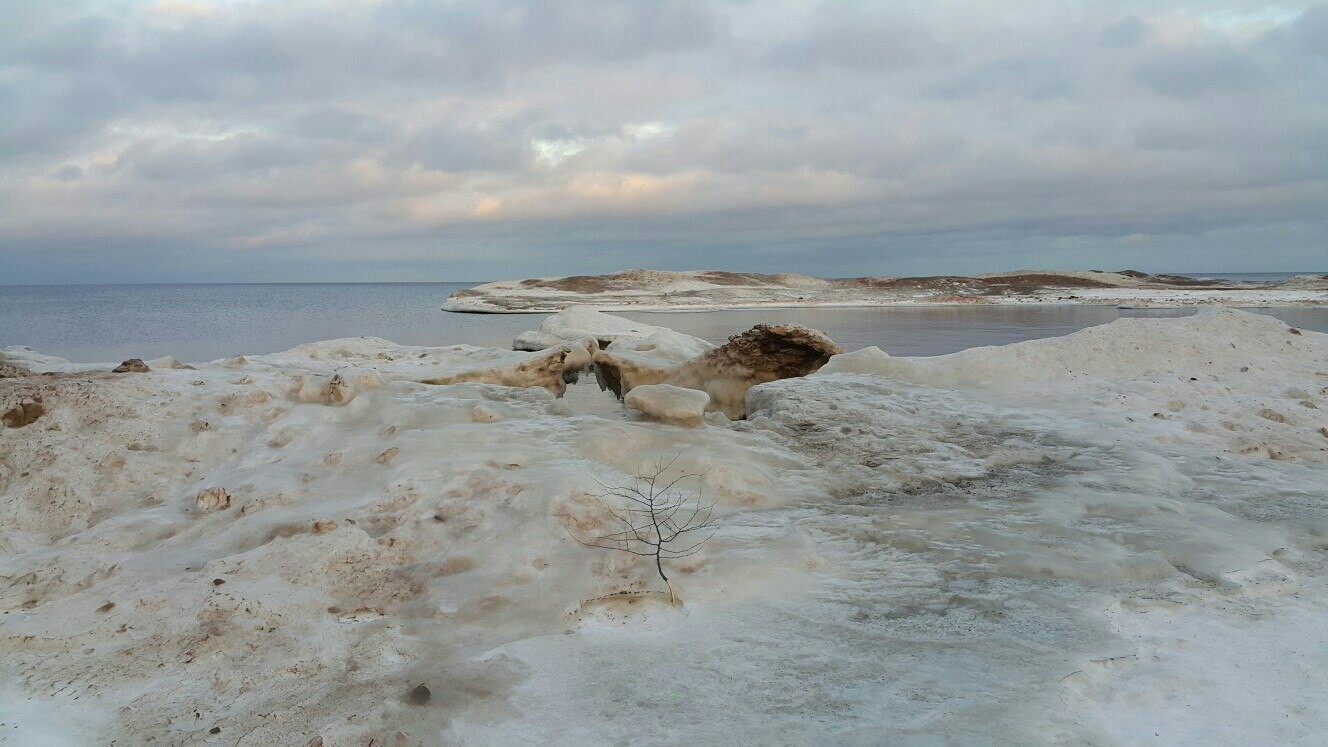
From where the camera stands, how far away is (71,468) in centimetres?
501

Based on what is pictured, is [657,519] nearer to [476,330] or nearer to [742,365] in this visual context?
[742,365]

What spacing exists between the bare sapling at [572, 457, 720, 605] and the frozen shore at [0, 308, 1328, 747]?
4.8 inches

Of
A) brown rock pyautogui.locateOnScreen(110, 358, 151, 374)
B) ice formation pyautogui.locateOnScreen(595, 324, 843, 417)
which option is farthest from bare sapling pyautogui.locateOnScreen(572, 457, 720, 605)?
brown rock pyautogui.locateOnScreen(110, 358, 151, 374)

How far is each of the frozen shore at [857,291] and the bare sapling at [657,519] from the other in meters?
34.2

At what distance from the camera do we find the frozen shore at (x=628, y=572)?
8.97 feet

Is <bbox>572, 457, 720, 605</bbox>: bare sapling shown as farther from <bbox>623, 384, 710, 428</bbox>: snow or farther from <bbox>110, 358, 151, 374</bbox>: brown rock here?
<bbox>110, 358, 151, 374</bbox>: brown rock

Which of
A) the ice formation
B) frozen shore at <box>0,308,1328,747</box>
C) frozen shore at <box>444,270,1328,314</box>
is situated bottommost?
frozen shore at <box>0,308,1328,747</box>

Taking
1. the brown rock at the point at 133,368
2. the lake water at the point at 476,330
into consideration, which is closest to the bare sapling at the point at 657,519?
the brown rock at the point at 133,368

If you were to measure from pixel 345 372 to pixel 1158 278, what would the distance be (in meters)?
75.2

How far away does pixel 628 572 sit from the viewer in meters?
3.92

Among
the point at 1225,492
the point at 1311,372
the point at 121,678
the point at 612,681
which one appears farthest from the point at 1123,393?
the point at 121,678

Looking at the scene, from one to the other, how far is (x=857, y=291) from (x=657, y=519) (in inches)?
2105

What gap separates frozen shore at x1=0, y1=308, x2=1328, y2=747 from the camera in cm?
273

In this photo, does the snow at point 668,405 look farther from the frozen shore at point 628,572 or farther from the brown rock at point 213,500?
the brown rock at point 213,500
